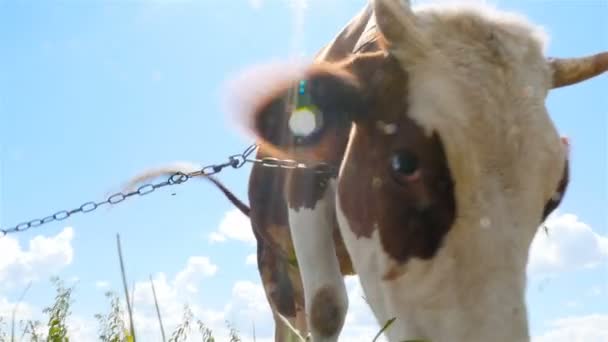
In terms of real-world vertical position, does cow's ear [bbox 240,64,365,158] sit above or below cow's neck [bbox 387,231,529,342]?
above

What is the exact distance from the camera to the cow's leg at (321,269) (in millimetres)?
4004

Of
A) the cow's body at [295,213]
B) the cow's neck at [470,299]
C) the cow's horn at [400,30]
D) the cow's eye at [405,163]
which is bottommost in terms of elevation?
the cow's body at [295,213]

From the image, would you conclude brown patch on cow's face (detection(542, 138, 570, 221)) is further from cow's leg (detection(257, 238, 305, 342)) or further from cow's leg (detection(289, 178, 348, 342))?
cow's leg (detection(257, 238, 305, 342))

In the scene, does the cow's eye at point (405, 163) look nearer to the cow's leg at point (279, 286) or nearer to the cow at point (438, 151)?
the cow at point (438, 151)

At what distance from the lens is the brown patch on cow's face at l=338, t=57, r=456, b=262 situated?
9.43 feet

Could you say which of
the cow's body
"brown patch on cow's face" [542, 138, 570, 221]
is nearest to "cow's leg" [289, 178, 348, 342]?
the cow's body

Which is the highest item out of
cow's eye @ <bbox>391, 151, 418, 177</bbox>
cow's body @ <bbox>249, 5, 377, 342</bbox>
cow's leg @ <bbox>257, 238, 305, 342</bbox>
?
cow's eye @ <bbox>391, 151, 418, 177</bbox>

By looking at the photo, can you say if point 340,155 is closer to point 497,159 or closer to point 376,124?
point 376,124

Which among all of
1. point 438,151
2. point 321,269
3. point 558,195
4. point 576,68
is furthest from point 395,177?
point 576,68

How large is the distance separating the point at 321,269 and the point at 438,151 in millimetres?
1363

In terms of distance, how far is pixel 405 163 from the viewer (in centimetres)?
298

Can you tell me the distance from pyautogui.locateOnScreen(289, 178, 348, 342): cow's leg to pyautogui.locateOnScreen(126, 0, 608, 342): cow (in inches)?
15.3

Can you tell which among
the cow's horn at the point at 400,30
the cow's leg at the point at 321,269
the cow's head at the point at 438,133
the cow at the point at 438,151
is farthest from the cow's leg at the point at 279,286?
the cow's horn at the point at 400,30

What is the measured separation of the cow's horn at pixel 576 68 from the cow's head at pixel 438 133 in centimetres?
17
